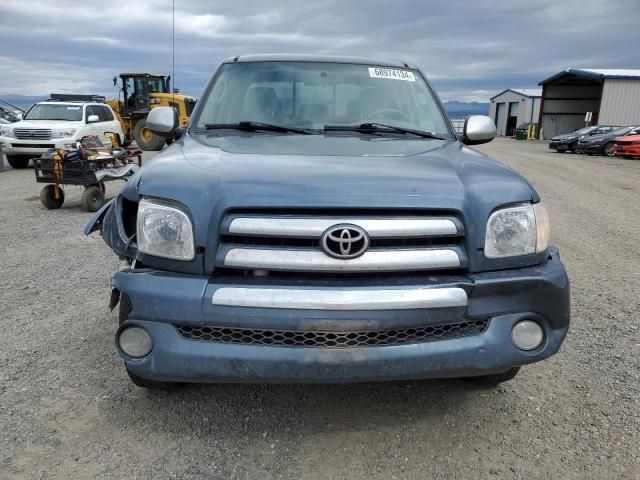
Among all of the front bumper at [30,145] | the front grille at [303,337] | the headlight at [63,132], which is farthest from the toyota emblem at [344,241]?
the headlight at [63,132]

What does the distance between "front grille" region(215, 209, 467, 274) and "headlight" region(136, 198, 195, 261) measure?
0.14 meters

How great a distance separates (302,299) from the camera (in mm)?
2029

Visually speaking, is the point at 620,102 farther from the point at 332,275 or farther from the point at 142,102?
the point at 332,275

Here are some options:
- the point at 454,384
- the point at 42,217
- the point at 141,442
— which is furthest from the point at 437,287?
the point at 42,217

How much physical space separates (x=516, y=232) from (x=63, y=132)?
13.8m

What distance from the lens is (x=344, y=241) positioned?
2.09m

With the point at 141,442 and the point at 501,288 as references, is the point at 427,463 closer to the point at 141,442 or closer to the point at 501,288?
the point at 501,288

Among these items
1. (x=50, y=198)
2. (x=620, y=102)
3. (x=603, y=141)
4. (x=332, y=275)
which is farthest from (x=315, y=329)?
(x=620, y=102)

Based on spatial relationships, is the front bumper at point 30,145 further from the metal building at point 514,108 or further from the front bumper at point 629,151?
the metal building at point 514,108

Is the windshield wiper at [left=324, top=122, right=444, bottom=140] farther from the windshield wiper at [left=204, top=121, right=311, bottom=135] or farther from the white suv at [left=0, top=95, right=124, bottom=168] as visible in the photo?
the white suv at [left=0, top=95, right=124, bottom=168]

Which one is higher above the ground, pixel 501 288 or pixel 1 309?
pixel 501 288

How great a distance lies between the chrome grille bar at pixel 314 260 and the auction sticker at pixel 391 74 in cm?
200

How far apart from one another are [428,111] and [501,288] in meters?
1.83

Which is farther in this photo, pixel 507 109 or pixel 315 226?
pixel 507 109
